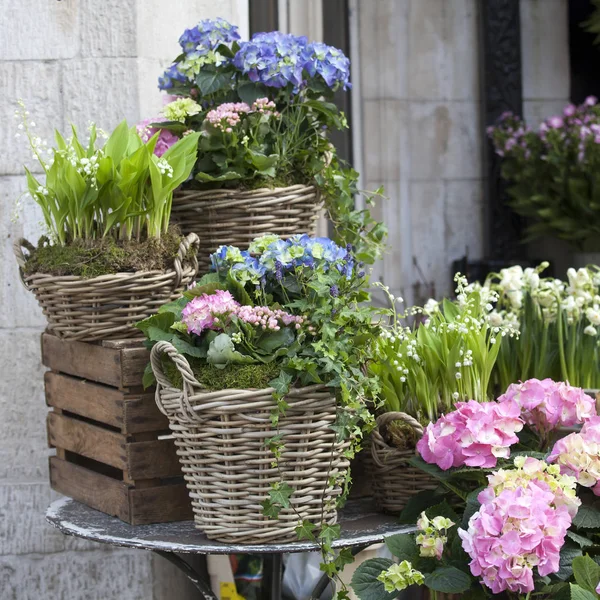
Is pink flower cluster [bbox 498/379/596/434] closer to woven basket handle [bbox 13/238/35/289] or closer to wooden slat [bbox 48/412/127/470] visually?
wooden slat [bbox 48/412/127/470]

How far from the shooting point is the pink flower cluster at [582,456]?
1.75 m

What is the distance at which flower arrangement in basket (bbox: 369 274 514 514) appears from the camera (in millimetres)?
2086

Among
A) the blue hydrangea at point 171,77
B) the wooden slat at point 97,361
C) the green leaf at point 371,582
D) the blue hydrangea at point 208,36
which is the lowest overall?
the green leaf at point 371,582

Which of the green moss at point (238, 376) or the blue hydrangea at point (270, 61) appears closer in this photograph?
the green moss at point (238, 376)

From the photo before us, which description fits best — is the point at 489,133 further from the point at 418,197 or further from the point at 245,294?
the point at 245,294

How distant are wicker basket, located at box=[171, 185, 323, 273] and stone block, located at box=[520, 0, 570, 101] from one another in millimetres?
2730

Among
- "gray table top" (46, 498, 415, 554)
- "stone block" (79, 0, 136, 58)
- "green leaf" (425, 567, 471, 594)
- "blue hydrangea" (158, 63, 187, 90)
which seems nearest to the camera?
"green leaf" (425, 567, 471, 594)

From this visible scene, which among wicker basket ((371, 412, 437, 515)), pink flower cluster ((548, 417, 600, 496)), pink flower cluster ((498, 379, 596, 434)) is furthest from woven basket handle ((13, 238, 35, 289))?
pink flower cluster ((548, 417, 600, 496))

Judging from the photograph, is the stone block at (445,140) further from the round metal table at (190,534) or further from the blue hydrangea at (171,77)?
the round metal table at (190,534)

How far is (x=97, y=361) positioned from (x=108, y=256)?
0.22 m

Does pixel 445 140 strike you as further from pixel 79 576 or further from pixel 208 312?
pixel 208 312

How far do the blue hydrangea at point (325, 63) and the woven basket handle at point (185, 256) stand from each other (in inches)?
18.6

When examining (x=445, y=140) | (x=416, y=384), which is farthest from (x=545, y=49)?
(x=416, y=384)

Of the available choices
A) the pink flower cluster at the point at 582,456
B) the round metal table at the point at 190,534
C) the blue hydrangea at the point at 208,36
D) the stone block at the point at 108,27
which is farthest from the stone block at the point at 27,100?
the pink flower cluster at the point at 582,456
